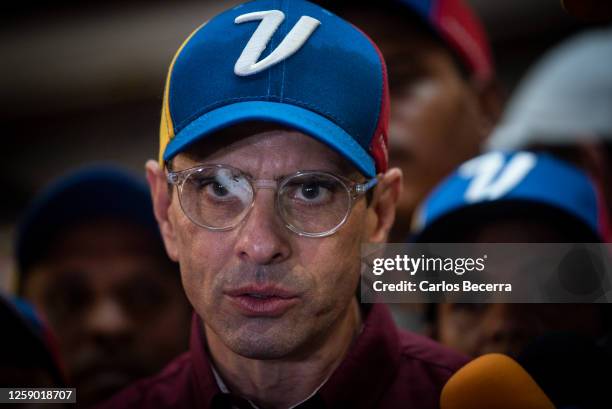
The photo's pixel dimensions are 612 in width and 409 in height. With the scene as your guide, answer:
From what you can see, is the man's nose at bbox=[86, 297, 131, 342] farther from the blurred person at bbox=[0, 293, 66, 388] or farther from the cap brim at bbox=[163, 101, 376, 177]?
the cap brim at bbox=[163, 101, 376, 177]

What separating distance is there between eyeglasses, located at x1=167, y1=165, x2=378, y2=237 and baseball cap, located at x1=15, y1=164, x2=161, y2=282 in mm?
587

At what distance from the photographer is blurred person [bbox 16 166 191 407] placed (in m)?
1.40

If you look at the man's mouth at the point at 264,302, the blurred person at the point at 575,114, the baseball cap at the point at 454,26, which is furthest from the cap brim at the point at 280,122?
the blurred person at the point at 575,114

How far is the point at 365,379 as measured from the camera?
1.00m

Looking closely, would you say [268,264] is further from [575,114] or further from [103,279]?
[575,114]

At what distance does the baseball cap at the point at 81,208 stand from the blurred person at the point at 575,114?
0.80 metres

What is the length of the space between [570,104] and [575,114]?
63 mm

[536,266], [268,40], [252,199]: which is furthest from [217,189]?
[536,266]

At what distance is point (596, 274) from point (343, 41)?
0.44 meters

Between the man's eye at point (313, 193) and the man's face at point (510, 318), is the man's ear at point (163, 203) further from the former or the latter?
the man's face at point (510, 318)

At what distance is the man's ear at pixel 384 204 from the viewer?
3.28 ft

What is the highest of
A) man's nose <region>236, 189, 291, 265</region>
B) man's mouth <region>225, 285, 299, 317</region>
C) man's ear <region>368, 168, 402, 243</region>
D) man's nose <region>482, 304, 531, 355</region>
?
man's nose <region>236, 189, 291, 265</region>

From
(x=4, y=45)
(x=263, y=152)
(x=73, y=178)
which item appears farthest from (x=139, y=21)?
(x=263, y=152)

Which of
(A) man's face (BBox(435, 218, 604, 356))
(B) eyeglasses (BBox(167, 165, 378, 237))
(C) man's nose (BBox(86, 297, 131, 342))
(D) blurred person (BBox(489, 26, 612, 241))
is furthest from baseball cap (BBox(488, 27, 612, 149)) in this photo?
(B) eyeglasses (BBox(167, 165, 378, 237))
